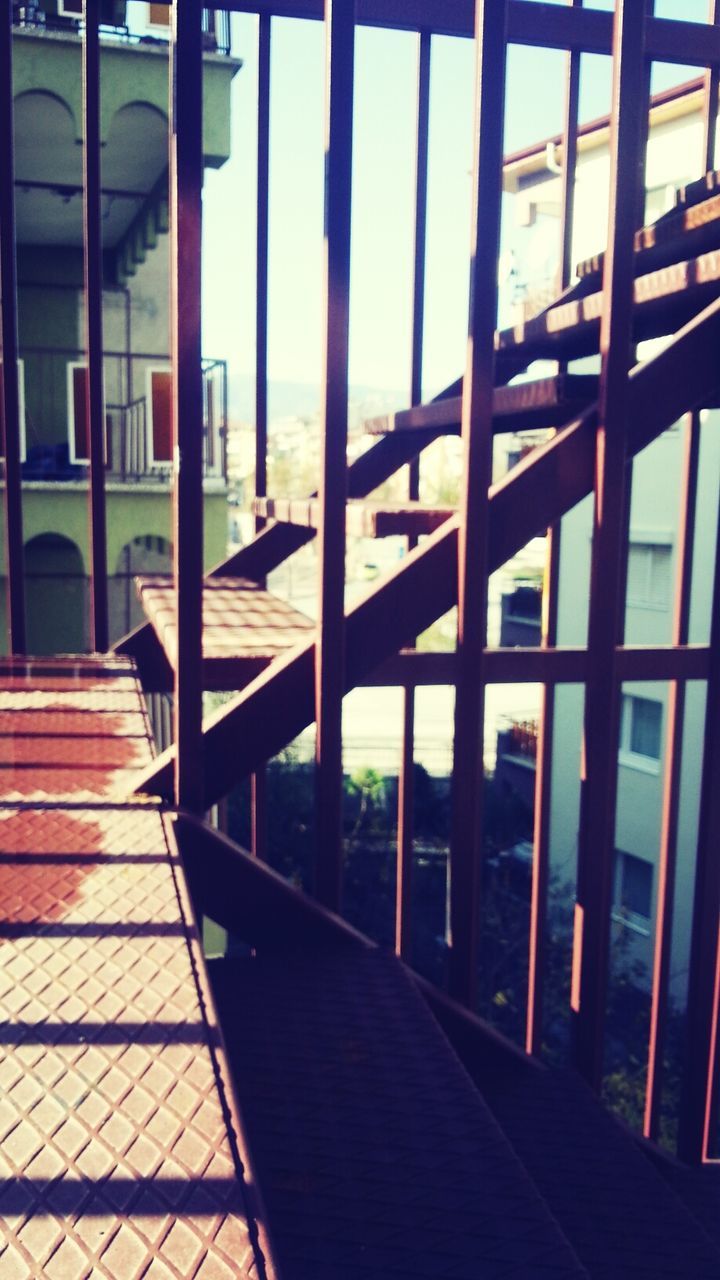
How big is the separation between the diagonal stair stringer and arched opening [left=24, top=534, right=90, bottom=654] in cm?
945

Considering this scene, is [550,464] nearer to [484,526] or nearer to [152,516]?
[484,526]

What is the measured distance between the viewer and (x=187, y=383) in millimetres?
1989

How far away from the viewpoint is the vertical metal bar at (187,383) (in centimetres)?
192

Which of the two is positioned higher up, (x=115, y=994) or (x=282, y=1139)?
(x=115, y=994)

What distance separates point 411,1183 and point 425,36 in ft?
8.52

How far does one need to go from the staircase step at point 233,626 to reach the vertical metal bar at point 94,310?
167mm

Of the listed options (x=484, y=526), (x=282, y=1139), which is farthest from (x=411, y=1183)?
(x=484, y=526)

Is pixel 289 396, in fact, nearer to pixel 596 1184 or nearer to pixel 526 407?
pixel 526 407

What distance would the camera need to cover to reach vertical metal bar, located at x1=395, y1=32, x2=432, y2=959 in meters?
2.74

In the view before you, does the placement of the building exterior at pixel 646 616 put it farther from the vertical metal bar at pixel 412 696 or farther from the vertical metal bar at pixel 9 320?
the vertical metal bar at pixel 9 320

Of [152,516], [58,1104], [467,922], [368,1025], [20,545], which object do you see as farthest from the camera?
[152,516]

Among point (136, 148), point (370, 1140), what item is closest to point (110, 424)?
point (136, 148)

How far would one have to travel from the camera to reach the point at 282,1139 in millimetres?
1444

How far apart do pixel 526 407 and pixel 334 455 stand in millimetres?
496
